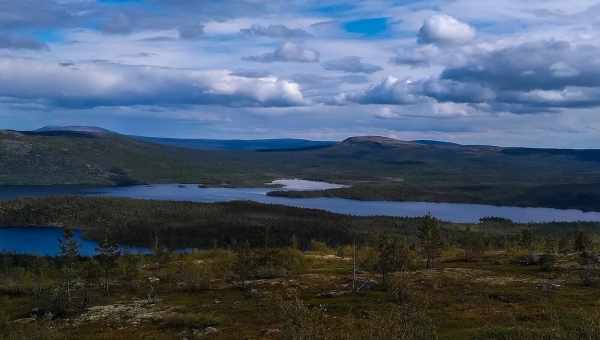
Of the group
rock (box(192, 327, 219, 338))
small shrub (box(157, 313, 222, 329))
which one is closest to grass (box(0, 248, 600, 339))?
small shrub (box(157, 313, 222, 329))

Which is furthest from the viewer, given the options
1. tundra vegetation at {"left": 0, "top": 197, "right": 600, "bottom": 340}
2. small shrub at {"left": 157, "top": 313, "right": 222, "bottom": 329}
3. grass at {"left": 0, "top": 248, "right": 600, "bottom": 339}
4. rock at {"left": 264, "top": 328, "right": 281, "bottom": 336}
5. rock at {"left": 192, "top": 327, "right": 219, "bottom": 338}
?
small shrub at {"left": 157, "top": 313, "right": 222, "bottom": 329}

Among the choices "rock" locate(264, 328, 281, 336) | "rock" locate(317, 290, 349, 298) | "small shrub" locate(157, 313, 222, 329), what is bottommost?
"rock" locate(317, 290, 349, 298)

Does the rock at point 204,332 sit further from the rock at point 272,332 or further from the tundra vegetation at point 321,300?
the rock at point 272,332

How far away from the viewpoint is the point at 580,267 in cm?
7962

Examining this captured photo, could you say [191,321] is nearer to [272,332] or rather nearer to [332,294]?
[272,332]

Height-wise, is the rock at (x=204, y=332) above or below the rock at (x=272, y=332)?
below

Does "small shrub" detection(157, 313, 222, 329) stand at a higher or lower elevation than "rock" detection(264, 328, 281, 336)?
lower

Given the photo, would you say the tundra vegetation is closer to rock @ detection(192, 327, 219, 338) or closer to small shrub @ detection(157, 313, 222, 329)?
small shrub @ detection(157, 313, 222, 329)

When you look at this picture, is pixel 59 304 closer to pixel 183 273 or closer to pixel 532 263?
pixel 183 273

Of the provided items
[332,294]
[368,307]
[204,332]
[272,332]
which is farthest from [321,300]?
[204,332]

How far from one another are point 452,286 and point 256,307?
25602 millimetres

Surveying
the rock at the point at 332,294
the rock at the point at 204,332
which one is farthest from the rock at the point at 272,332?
the rock at the point at 332,294

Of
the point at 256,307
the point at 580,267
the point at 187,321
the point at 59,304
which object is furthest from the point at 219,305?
the point at 580,267

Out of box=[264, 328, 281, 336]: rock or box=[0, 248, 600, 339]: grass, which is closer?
box=[0, 248, 600, 339]: grass
